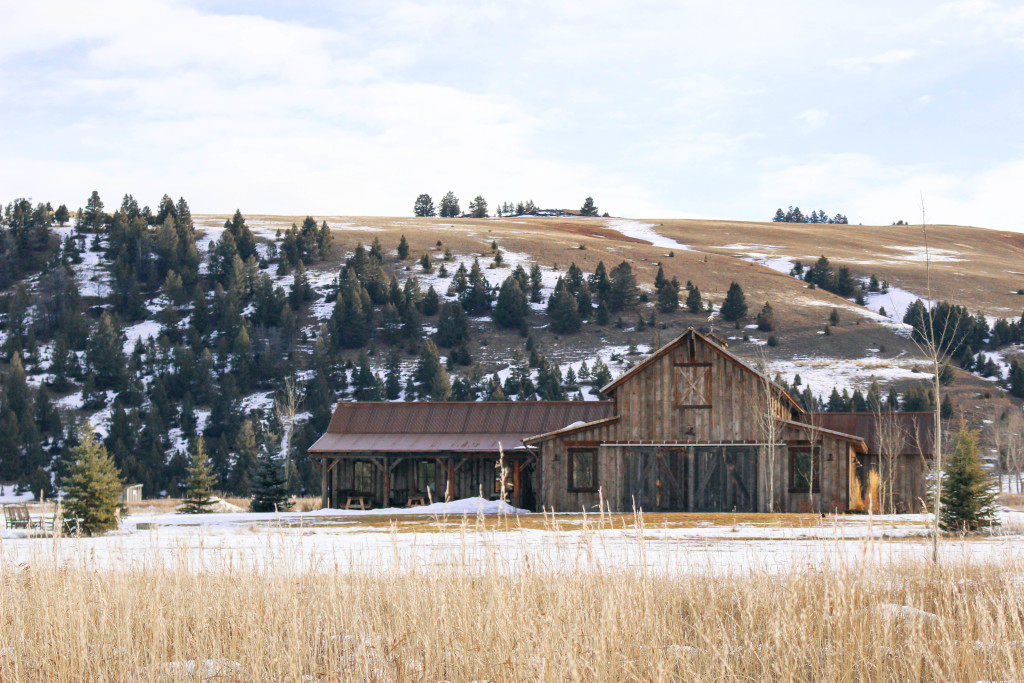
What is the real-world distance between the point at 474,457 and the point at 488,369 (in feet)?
140

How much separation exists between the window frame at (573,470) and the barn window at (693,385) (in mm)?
3531

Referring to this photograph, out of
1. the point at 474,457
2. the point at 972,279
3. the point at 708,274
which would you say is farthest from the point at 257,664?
the point at 972,279

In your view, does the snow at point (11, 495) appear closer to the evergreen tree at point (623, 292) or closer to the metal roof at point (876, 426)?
the metal roof at point (876, 426)

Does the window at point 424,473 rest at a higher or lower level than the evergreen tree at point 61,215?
lower

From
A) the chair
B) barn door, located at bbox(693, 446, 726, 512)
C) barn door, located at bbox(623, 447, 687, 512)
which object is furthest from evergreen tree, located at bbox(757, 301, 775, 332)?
the chair

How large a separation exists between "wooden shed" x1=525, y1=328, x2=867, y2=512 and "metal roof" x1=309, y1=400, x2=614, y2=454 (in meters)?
4.44

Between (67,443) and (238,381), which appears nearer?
(67,443)

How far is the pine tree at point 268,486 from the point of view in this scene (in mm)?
40250

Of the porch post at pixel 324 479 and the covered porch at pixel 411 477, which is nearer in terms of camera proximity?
the covered porch at pixel 411 477

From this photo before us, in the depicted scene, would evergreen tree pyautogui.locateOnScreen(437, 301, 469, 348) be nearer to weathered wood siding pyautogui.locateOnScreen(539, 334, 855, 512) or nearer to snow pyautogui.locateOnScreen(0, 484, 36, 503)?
snow pyautogui.locateOnScreen(0, 484, 36, 503)

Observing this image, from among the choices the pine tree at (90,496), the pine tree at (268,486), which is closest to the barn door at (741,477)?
the pine tree at (268,486)

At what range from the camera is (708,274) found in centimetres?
10750

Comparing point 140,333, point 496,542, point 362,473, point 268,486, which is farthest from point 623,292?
point 496,542

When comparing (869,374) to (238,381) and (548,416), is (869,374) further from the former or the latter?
(238,381)
